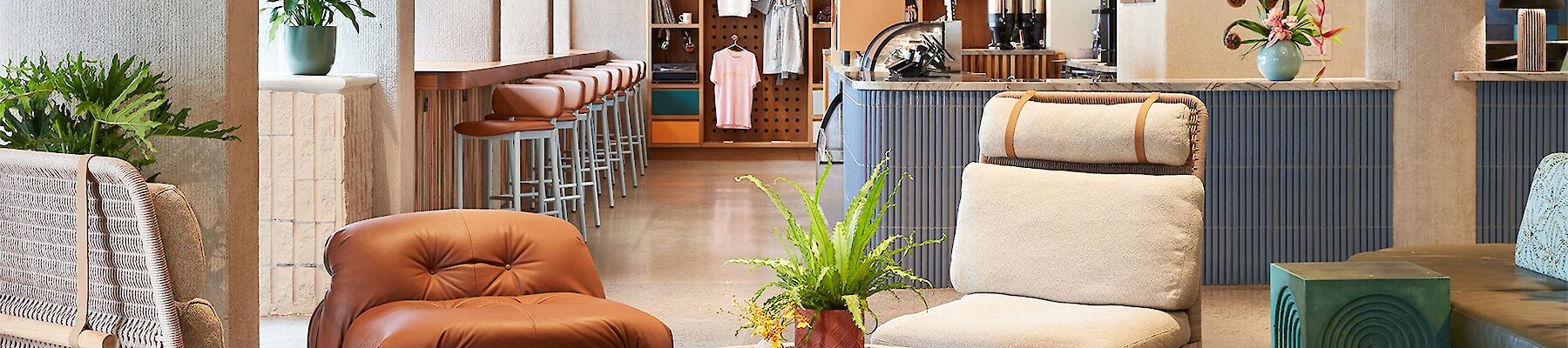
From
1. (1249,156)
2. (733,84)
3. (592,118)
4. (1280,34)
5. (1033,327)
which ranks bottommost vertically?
(1033,327)

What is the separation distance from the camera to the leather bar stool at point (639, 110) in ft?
34.4

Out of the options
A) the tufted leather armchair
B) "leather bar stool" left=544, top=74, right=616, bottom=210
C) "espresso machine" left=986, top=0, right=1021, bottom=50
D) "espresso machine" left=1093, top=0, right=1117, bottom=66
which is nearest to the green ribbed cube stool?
the tufted leather armchair

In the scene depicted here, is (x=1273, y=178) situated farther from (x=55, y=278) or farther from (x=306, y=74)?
(x=55, y=278)

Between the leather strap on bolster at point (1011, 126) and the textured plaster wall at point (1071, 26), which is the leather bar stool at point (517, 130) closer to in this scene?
the leather strap on bolster at point (1011, 126)

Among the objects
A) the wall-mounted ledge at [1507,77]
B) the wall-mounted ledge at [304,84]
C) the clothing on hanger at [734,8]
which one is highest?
the clothing on hanger at [734,8]

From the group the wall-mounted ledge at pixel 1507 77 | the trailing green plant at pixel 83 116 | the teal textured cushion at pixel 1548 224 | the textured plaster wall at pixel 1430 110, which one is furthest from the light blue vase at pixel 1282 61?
the trailing green plant at pixel 83 116

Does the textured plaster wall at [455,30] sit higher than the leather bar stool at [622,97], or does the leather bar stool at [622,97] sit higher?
the textured plaster wall at [455,30]

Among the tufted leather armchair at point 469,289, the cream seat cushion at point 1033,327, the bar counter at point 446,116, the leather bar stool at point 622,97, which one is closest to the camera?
the cream seat cushion at point 1033,327

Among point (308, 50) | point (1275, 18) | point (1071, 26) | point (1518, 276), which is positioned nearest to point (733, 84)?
point (1071, 26)

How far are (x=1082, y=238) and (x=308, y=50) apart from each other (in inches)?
116

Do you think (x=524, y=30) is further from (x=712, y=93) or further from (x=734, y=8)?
(x=712, y=93)

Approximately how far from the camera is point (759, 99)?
41.8ft

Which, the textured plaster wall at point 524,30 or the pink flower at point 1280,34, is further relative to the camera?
the textured plaster wall at point 524,30

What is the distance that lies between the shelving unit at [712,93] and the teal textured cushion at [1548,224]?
9.00m
